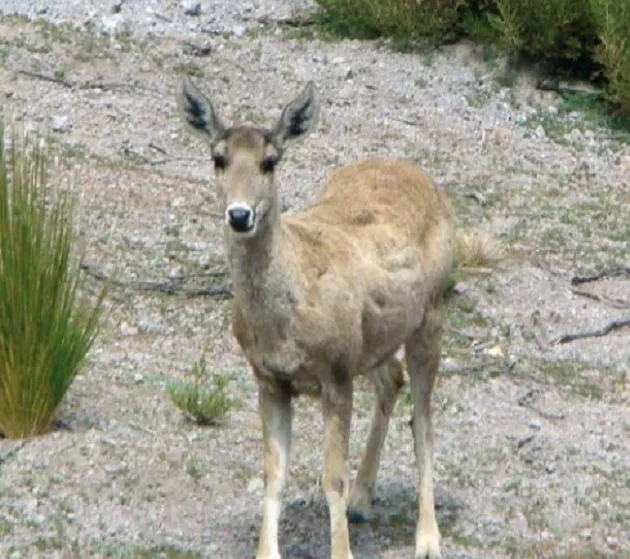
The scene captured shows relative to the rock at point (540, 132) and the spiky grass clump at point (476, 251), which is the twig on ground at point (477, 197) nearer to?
the spiky grass clump at point (476, 251)

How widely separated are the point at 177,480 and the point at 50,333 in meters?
0.97

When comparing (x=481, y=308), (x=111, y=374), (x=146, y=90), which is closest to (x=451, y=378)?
(x=481, y=308)

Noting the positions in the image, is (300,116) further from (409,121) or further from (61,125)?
(409,121)

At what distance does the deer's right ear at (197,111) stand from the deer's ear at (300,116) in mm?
278

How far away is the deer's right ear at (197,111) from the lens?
938 centimetres

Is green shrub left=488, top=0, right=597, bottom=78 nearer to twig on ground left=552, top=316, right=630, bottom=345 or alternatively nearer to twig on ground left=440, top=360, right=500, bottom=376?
twig on ground left=552, top=316, right=630, bottom=345

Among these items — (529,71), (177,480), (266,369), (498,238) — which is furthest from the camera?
(529,71)

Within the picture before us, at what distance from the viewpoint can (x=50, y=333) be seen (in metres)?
10.2

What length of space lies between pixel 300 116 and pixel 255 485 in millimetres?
2027

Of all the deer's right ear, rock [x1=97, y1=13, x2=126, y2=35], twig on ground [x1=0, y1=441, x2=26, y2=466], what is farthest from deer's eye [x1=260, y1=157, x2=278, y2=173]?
rock [x1=97, y1=13, x2=126, y2=35]

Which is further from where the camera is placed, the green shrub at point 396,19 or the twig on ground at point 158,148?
the green shrub at point 396,19

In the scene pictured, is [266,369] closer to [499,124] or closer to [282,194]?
[282,194]

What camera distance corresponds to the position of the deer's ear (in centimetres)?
939

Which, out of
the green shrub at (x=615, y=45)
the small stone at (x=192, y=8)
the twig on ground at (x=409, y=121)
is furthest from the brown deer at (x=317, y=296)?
the small stone at (x=192, y=8)
